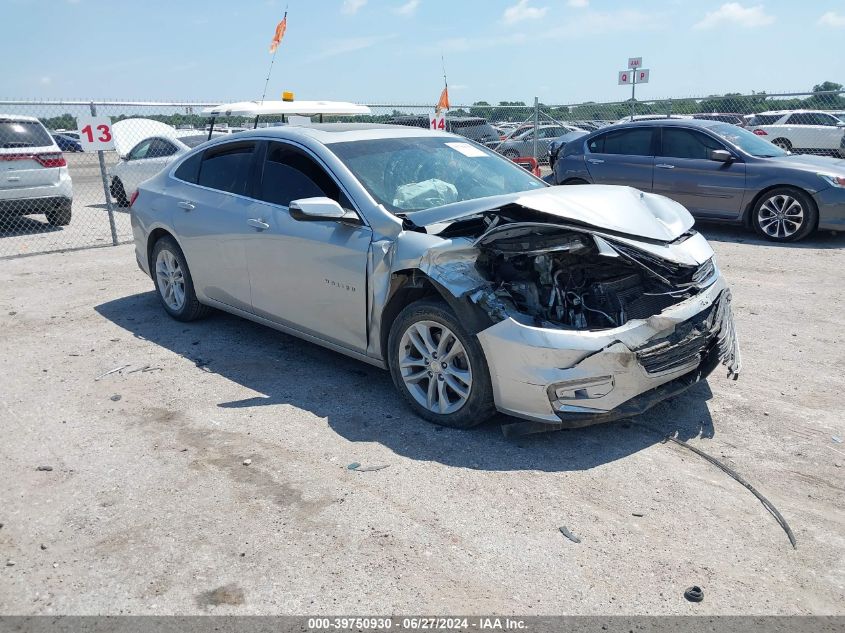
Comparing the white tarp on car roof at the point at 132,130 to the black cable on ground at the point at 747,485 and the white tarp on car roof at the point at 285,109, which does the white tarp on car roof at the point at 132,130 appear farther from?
the black cable on ground at the point at 747,485

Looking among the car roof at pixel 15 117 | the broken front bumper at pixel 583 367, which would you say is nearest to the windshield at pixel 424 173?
the broken front bumper at pixel 583 367

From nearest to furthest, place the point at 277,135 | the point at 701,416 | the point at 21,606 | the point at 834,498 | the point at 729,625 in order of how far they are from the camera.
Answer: the point at 729,625 < the point at 21,606 < the point at 834,498 < the point at 701,416 < the point at 277,135

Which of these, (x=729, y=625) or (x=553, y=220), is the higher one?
(x=553, y=220)

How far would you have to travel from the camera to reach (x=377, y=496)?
3.75 metres

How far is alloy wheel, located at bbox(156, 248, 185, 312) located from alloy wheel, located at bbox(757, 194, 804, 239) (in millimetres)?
7691

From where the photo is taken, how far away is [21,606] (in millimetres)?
2996

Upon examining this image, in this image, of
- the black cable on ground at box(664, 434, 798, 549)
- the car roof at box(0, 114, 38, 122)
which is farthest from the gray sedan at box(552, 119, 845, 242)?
the car roof at box(0, 114, 38, 122)

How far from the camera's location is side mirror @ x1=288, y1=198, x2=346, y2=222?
4695 millimetres

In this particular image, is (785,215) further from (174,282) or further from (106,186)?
(106,186)

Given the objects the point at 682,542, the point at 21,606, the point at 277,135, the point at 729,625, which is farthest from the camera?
the point at 277,135

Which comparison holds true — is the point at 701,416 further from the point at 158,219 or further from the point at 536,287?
the point at 158,219

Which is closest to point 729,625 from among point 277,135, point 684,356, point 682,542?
point 682,542

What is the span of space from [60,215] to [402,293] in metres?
10.0

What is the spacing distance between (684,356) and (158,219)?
4567 mm
